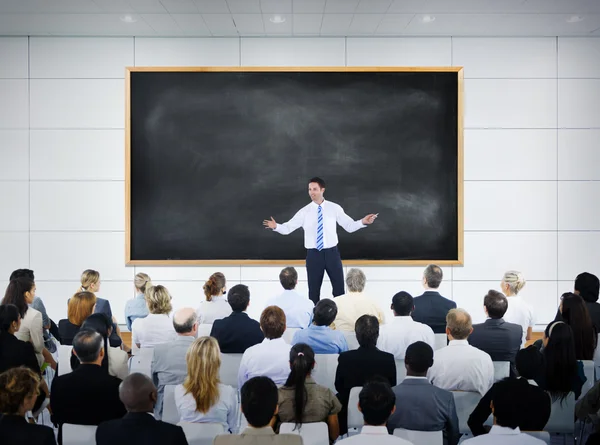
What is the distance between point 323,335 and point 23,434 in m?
2.09

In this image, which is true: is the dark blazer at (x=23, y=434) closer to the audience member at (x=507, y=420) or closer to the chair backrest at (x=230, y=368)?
the chair backrest at (x=230, y=368)

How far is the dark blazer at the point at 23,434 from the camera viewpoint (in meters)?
2.54

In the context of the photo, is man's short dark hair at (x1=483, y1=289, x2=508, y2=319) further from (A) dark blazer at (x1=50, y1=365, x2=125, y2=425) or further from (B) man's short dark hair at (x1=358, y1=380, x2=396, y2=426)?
(A) dark blazer at (x1=50, y1=365, x2=125, y2=425)

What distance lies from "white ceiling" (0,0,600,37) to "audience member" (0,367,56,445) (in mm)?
4730

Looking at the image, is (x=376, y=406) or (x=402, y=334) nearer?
(x=376, y=406)

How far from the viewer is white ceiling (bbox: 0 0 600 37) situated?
251 inches

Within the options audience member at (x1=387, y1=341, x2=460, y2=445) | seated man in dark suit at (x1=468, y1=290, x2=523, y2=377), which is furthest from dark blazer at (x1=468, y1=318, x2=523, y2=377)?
audience member at (x1=387, y1=341, x2=460, y2=445)

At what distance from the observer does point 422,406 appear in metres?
3.07

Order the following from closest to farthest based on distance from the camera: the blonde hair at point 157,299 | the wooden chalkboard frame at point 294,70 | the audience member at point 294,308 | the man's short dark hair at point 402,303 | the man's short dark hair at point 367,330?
1. the man's short dark hair at point 367,330
2. the man's short dark hair at point 402,303
3. the blonde hair at point 157,299
4. the audience member at point 294,308
5. the wooden chalkboard frame at point 294,70

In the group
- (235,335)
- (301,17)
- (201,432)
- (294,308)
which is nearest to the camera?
(201,432)

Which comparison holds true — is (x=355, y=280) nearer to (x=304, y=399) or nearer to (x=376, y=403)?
(x=304, y=399)

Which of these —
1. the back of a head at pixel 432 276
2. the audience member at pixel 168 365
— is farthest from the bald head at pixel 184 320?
the back of a head at pixel 432 276

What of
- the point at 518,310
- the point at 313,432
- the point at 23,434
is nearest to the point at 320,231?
the point at 518,310

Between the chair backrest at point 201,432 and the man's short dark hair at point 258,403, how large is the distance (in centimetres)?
37
